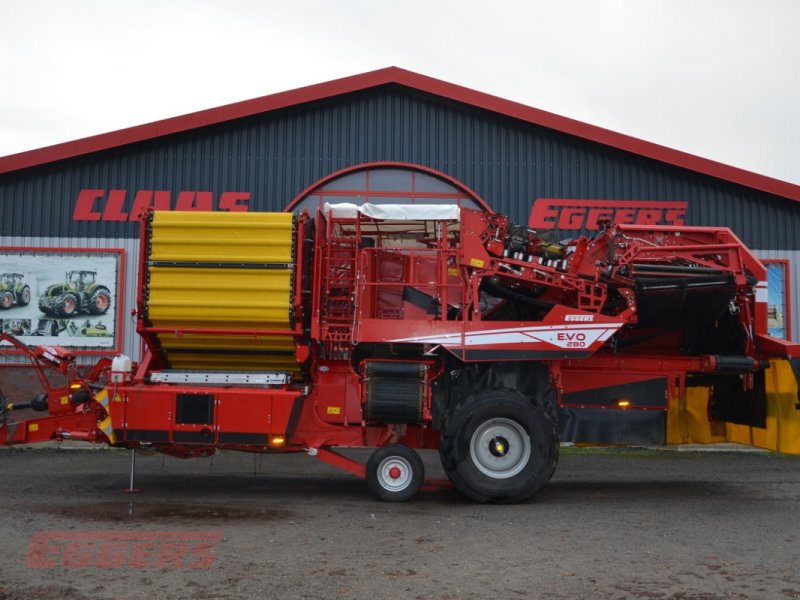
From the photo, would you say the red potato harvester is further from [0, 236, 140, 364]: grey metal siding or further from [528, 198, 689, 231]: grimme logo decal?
[528, 198, 689, 231]: grimme logo decal

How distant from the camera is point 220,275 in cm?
969

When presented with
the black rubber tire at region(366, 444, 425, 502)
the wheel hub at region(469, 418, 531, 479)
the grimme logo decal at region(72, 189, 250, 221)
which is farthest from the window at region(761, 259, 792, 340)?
the grimme logo decal at region(72, 189, 250, 221)

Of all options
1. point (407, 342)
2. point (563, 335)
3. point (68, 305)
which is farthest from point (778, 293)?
point (68, 305)

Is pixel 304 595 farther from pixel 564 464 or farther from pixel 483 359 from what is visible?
pixel 564 464

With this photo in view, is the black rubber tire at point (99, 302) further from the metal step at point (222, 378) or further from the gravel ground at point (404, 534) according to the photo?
the metal step at point (222, 378)

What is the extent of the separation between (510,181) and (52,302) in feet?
28.9

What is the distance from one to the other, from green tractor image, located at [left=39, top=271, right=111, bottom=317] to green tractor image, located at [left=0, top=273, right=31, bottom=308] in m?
0.29

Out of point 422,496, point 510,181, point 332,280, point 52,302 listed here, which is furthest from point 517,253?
point 52,302

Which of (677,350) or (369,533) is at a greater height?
(677,350)

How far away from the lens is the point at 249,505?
940 centimetres

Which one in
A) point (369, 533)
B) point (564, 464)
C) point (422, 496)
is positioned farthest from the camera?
point (564, 464)

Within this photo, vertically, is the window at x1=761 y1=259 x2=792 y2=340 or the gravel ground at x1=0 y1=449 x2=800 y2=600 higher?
the window at x1=761 y1=259 x2=792 y2=340

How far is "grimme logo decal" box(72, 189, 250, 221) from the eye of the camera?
15812 millimetres

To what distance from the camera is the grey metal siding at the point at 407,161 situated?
15938 mm
